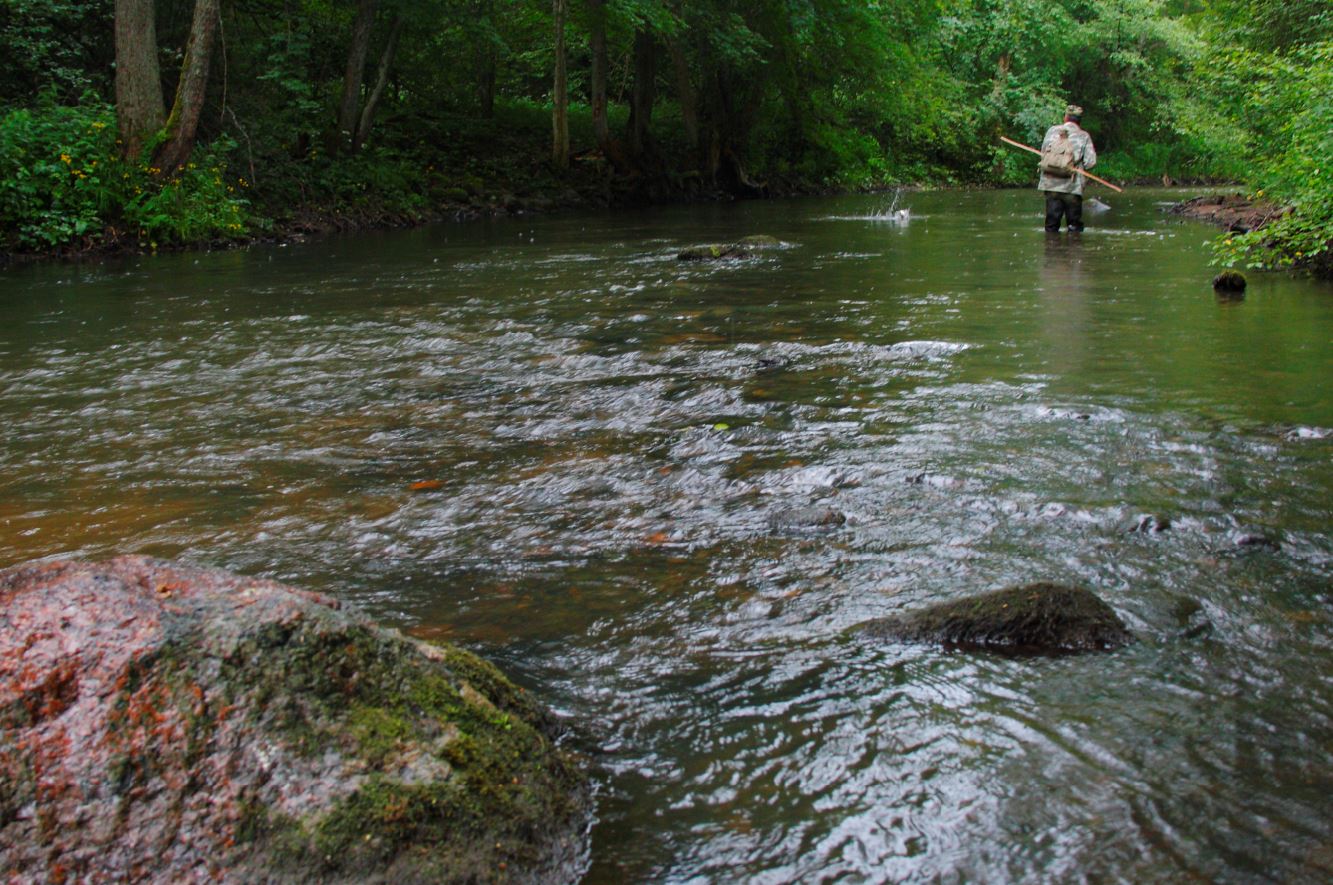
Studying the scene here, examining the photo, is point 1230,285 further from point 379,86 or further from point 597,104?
point 597,104

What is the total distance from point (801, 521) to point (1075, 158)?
13.7 metres

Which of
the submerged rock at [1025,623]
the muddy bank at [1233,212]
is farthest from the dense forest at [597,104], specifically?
the submerged rock at [1025,623]

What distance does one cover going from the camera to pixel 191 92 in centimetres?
1884

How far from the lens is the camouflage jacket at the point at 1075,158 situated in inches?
648

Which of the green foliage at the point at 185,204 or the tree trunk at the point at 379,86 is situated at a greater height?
the tree trunk at the point at 379,86

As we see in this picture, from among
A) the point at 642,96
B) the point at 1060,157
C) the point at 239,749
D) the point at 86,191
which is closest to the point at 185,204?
the point at 86,191

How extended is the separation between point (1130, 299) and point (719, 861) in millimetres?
9694

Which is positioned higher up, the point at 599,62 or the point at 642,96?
the point at 599,62

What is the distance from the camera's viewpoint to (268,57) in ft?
71.1

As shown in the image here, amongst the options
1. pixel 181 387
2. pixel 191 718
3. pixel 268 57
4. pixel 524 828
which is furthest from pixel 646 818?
pixel 268 57

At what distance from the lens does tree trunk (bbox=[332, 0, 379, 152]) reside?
22.8 m

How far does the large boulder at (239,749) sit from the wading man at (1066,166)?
51.4 ft

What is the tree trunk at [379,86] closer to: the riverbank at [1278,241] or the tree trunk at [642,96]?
the tree trunk at [642,96]

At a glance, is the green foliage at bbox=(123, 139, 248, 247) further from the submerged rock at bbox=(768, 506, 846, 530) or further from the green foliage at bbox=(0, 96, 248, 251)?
the submerged rock at bbox=(768, 506, 846, 530)
